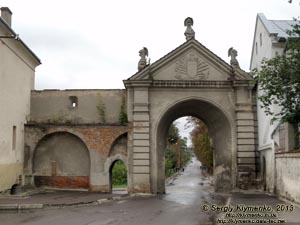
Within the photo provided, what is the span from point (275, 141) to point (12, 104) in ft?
44.2

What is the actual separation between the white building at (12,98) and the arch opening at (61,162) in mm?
1216

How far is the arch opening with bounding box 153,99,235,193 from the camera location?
24.9m

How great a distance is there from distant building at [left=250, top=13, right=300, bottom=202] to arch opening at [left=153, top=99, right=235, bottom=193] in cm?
195

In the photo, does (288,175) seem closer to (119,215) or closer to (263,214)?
(263,214)

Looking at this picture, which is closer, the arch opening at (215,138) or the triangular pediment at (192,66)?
the triangular pediment at (192,66)

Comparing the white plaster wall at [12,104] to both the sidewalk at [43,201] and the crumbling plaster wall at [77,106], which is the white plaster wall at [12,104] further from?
the sidewalk at [43,201]

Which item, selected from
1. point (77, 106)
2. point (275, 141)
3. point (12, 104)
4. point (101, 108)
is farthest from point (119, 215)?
point (77, 106)

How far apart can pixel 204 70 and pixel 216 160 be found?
224 inches

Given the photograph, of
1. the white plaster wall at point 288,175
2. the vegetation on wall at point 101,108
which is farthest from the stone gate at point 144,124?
the white plaster wall at point 288,175

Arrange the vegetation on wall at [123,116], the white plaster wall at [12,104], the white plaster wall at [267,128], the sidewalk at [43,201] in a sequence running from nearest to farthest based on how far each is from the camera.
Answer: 1. the sidewalk at [43,201]
2. the white plaster wall at [267,128]
3. the white plaster wall at [12,104]
4. the vegetation on wall at [123,116]

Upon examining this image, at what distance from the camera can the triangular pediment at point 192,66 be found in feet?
81.0

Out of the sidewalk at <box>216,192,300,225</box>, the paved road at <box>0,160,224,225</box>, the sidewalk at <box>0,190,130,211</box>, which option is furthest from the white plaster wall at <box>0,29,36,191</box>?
the sidewalk at <box>216,192,300,225</box>

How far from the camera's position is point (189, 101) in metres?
25.1

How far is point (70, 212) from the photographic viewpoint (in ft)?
53.1
